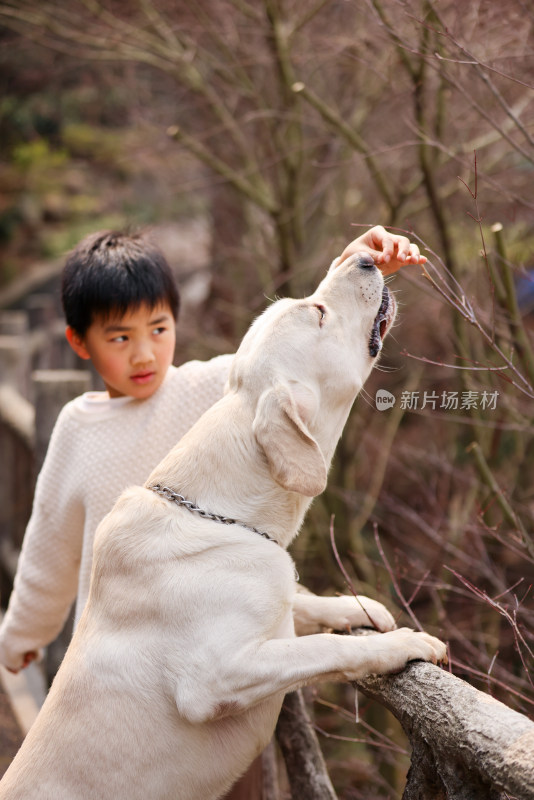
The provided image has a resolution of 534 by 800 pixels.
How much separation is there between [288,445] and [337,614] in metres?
0.53

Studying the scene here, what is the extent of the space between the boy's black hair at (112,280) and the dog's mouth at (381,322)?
0.81 meters

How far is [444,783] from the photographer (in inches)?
59.7

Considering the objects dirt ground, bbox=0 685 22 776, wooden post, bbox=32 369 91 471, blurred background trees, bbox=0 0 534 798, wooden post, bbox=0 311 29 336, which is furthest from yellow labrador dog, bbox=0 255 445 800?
wooden post, bbox=0 311 29 336

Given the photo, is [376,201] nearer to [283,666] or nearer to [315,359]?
[315,359]

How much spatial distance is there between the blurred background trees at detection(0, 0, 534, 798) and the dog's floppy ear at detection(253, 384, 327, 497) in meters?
0.82

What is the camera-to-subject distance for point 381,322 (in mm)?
2250

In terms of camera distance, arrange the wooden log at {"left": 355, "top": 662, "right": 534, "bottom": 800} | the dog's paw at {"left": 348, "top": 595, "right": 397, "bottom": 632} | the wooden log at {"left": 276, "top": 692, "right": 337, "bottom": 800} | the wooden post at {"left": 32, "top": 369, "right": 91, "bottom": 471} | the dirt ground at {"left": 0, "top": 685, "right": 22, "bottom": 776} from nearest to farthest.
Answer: the wooden log at {"left": 355, "top": 662, "right": 534, "bottom": 800}, the dog's paw at {"left": 348, "top": 595, "right": 397, "bottom": 632}, the wooden log at {"left": 276, "top": 692, "right": 337, "bottom": 800}, the dirt ground at {"left": 0, "top": 685, "right": 22, "bottom": 776}, the wooden post at {"left": 32, "top": 369, "right": 91, "bottom": 471}

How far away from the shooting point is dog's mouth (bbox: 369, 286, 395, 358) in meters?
2.22

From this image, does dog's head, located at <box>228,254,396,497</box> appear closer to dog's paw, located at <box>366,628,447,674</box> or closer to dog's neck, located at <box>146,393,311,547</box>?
dog's neck, located at <box>146,393,311,547</box>

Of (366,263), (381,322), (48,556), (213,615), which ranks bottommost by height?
(48,556)

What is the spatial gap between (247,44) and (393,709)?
16.6 ft

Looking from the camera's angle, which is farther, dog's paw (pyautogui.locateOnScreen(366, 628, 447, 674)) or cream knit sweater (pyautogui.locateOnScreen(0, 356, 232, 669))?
cream knit sweater (pyautogui.locateOnScreen(0, 356, 232, 669))
